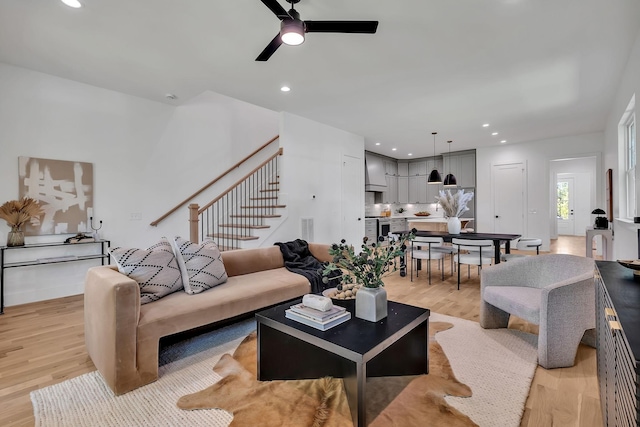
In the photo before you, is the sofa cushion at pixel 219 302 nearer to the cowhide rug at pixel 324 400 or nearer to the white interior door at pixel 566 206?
the cowhide rug at pixel 324 400

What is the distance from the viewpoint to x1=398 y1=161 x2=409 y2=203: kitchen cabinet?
962 cm

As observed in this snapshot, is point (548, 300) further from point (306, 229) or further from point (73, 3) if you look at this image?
point (73, 3)

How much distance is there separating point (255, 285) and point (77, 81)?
12.6 ft

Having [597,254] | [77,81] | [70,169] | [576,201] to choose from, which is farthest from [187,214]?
[576,201]

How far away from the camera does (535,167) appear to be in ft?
24.0

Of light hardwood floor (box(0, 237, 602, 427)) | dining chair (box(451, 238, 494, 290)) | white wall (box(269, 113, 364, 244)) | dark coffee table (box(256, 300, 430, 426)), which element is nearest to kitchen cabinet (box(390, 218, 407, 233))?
white wall (box(269, 113, 364, 244))

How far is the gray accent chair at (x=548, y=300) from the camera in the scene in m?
2.12

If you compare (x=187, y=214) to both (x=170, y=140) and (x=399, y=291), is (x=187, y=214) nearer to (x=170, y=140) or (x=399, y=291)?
(x=170, y=140)

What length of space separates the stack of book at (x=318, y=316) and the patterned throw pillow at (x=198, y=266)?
3.22ft

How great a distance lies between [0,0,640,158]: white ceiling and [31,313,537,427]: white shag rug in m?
2.79

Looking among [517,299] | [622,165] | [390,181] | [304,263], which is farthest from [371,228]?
[517,299]

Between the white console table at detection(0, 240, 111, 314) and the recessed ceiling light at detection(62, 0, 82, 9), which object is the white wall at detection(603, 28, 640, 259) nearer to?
the recessed ceiling light at detection(62, 0, 82, 9)

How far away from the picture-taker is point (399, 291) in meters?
4.09

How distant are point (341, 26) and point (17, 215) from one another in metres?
4.19
